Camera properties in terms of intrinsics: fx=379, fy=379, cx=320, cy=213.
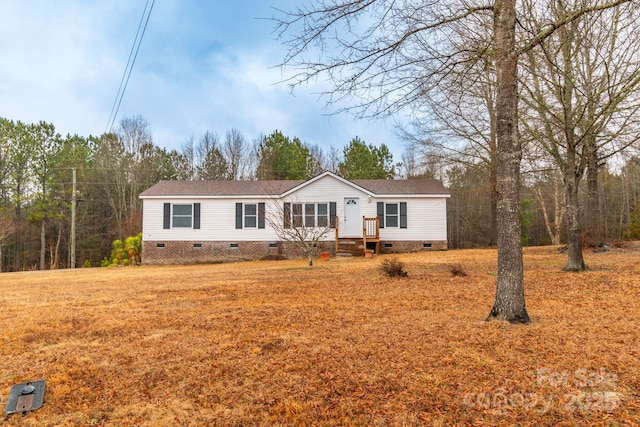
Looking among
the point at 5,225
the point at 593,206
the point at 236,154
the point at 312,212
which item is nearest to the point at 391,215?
the point at 312,212

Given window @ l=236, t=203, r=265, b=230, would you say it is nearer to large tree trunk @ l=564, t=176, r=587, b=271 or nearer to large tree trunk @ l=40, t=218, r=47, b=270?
large tree trunk @ l=564, t=176, r=587, b=271

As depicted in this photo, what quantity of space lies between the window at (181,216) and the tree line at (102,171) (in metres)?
6.92

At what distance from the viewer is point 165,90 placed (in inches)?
508

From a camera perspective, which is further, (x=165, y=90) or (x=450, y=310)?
(x=165, y=90)

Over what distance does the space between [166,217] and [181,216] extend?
0.76 meters

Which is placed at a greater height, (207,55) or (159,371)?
(207,55)

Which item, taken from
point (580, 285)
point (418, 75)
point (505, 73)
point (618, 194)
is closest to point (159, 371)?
point (418, 75)

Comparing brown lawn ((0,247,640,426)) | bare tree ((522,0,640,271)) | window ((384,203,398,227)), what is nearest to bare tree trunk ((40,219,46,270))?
window ((384,203,398,227))

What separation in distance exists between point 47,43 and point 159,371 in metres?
11.3

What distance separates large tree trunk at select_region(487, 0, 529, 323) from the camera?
4504 mm

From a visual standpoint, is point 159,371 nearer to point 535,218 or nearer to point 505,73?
point 505,73

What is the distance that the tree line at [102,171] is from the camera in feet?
83.6

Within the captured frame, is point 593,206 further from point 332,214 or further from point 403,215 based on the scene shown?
point 332,214

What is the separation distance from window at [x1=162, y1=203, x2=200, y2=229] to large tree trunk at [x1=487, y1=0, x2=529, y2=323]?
56.8 ft
